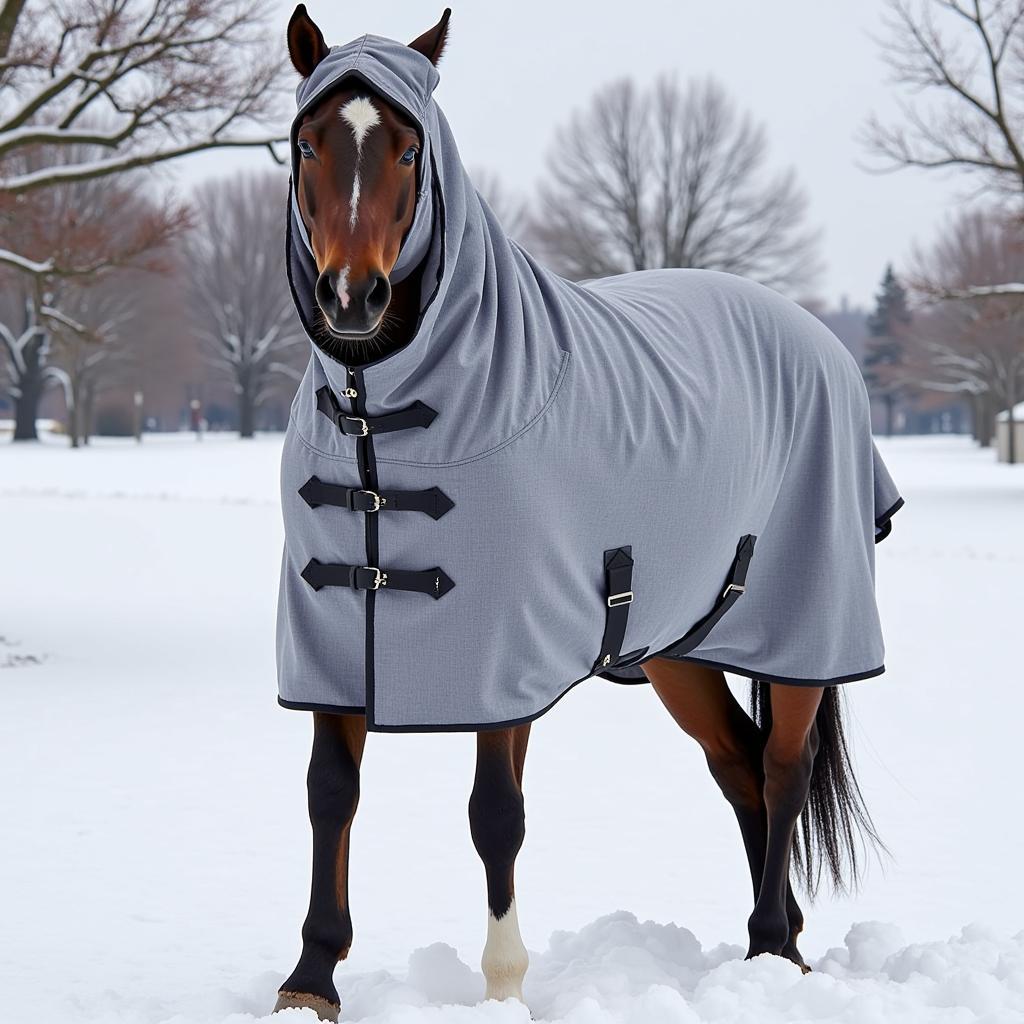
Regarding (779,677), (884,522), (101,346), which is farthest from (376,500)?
(101,346)

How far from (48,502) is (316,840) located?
684 inches

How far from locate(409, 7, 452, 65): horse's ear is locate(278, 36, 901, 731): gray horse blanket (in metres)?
0.11

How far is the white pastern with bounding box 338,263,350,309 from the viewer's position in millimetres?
2205

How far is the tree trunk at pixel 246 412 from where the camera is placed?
155 feet

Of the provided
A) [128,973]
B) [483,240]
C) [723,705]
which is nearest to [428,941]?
[128,973]

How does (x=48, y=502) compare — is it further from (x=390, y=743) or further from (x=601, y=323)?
(x=601, y=323)

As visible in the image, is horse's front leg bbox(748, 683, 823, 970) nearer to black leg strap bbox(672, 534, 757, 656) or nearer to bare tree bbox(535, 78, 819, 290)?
black leg strap bbox(672, 534, 757, 656)

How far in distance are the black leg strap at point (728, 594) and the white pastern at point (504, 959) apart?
2.84ft

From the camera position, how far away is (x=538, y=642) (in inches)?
104

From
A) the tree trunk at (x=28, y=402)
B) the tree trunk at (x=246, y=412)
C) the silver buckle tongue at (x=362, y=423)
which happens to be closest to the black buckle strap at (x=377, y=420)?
the silver buckle tongue at (x=362, y=423)

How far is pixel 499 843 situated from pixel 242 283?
47453 mm

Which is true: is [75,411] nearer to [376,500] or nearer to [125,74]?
[125,74]

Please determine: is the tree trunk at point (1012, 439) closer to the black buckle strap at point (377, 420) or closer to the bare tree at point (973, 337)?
the bare tree at point (973, 337)

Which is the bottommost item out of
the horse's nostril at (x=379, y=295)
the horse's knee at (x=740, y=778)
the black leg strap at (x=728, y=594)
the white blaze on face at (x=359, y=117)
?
the horse's knee at (x=740, y=778)
